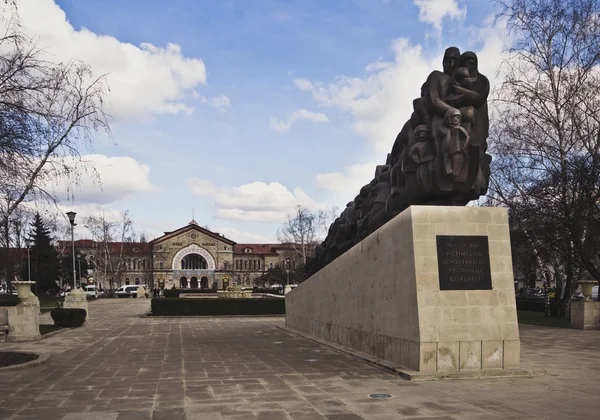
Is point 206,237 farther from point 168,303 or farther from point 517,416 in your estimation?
point 517,416

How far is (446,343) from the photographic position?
877 cm

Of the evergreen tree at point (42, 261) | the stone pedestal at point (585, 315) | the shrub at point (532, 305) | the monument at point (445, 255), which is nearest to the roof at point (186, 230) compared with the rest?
the evergreen tree at point (42, 261)

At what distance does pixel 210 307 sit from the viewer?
27594mm

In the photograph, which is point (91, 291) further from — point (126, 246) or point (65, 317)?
point (65, 317)

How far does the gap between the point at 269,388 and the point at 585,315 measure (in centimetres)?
1398

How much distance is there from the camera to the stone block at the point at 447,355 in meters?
8.71

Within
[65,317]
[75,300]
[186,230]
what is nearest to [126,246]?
[186,230]

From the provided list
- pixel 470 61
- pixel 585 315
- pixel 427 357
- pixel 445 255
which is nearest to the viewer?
pixel 427 357

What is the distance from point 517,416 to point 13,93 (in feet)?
30.8

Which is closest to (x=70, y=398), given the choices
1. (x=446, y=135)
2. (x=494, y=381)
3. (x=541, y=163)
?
(x=494, y=381)

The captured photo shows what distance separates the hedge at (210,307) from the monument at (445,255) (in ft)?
56.5

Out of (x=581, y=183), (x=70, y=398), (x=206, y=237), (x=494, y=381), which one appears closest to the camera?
(x=70, y=398)

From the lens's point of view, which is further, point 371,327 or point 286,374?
point 371,327

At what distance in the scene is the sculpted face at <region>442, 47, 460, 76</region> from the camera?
9867 mm
